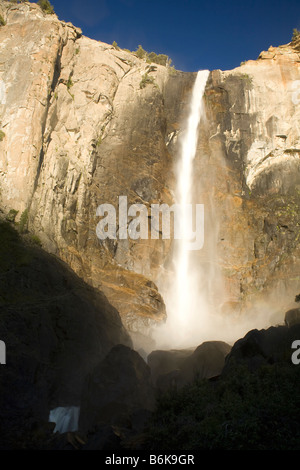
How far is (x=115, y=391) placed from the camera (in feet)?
43.0

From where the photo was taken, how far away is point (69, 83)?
110ft

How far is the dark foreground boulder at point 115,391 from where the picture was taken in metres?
12.7

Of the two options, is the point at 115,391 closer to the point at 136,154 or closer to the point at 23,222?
the point at 23,222

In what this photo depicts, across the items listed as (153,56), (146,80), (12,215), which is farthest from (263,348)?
(153,56)

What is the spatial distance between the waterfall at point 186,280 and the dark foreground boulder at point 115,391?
39.2 feet

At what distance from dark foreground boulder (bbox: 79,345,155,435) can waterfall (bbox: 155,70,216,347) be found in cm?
1195

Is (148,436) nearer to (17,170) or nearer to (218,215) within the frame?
(17,170)

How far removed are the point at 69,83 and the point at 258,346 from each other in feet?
96.7

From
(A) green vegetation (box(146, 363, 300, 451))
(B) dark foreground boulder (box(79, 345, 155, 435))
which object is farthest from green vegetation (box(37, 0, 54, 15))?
(A) green vegetation (box(146, 363, 300, 451))

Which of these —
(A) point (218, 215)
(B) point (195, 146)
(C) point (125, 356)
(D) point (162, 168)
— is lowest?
(C) point (125, 356)

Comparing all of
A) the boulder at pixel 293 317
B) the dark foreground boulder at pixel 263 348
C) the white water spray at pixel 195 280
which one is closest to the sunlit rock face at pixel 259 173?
the white water spray at pixel 195 280

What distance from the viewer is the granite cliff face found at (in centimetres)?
2647

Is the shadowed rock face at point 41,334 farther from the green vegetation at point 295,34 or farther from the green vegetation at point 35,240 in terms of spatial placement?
the green vegetation at point 295,34
